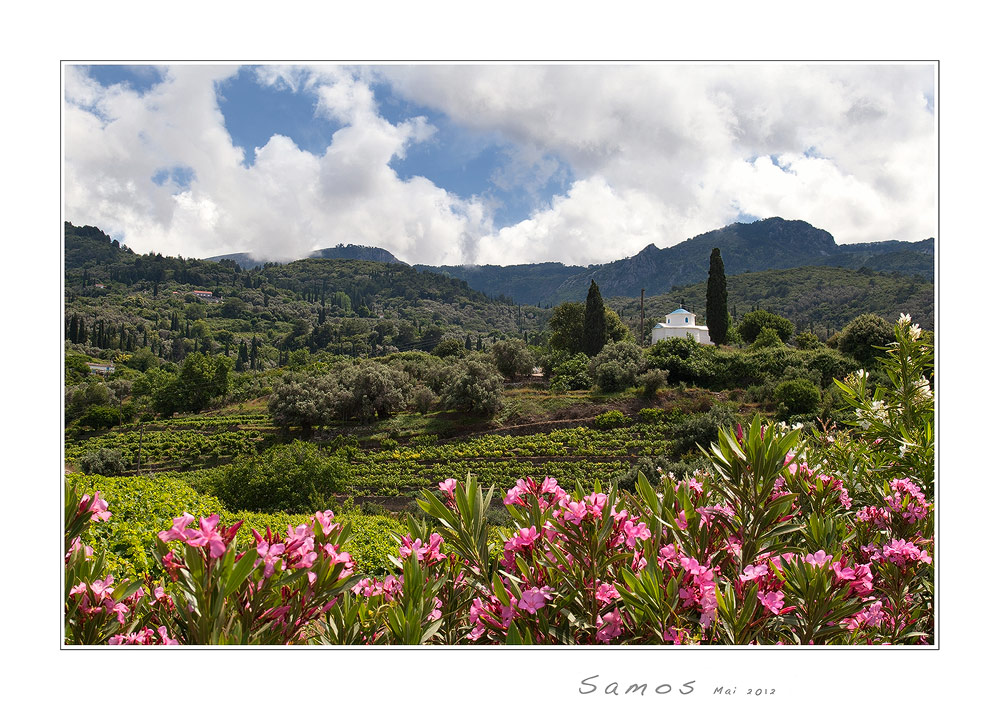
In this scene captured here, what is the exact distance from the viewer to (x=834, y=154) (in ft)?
9.16

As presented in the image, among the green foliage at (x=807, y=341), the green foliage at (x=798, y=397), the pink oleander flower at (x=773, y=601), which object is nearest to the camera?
the pink oleander flower at (x=773, y=601)

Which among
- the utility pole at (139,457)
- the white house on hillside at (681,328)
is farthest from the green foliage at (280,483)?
the white house on hillside at (681,328)

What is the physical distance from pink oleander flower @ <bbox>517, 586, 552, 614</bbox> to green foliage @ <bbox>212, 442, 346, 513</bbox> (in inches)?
395

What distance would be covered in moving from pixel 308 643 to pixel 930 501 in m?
1.26

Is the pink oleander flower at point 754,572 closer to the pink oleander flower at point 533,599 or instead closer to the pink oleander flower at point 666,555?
the pink oleander flower at point 666,555

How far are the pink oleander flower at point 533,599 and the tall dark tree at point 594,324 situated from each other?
2010 cm

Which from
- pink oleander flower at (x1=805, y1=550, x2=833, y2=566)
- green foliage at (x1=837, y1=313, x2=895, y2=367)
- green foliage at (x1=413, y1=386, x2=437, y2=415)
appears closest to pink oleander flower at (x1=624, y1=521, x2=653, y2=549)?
pink oleander flower at (x1=805, y1=550, x2=833, y2=566)

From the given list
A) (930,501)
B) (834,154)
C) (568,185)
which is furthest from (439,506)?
(834,154)

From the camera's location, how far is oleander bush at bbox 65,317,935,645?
2.34 ft

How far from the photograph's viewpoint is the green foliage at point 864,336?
16.5 metres

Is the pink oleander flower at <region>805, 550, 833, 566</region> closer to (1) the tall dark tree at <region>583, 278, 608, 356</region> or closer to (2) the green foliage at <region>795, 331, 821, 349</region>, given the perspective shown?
(1) the tall dark tree at <region>583, 278, 608, 356</region>

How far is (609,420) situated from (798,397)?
5210mm

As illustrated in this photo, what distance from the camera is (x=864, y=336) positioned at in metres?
17.0
